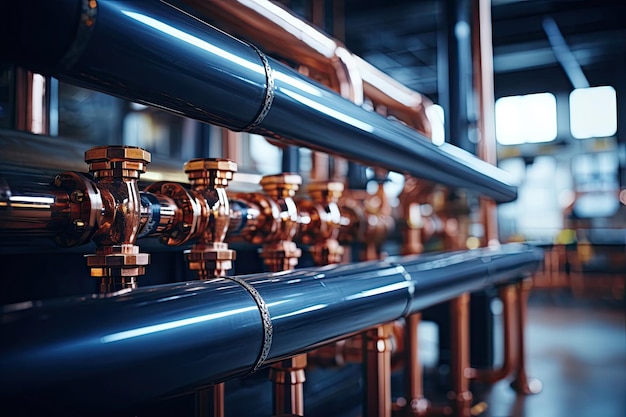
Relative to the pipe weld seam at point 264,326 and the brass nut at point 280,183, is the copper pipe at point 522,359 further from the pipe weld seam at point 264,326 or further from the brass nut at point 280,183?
the pipe weld seam at point 264,326

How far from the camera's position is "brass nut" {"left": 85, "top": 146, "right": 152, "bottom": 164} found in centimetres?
44

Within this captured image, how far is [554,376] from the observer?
1.65 metres

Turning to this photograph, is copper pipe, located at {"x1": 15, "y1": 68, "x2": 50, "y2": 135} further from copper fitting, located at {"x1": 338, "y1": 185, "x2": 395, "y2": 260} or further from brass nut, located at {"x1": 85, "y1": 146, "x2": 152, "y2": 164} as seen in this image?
copper fitting, located at {"x1": 338, "y1": 185, "x2": 395, "y2": 260}

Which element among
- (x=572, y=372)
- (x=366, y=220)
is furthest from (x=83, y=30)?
(x=572, y=372)

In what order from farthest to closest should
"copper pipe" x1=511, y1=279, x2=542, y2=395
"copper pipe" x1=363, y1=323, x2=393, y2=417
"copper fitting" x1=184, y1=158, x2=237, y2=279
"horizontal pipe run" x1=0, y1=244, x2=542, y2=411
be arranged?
"copper pipe" x1=511, y1=279, x2=542, y2=395
"copper pipe" x1=363, y1=323, x2=393, y2=417
"copper fitting" x1=184, y1=158, x2=237, y2=279
"horizontal pipe run" x1=0, y1=244, x2=542, y2=411

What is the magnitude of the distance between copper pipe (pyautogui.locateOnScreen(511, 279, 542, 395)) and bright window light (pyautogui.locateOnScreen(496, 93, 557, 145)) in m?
6.87

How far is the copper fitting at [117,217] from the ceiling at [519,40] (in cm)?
431

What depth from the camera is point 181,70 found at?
0.35 m

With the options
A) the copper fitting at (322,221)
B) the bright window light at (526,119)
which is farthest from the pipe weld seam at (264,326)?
the bright window light at (526,119)

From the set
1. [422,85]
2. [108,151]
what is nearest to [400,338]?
[108,151]

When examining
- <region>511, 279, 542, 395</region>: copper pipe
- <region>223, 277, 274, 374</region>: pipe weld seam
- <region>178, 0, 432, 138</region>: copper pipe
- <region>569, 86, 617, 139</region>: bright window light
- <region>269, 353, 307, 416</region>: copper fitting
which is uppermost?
<region>569, 86, 617, 139</region>: bright window light

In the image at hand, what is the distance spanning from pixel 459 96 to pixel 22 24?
139 centimetres

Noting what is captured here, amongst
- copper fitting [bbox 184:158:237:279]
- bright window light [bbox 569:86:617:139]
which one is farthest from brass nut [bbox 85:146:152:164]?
bright window light [bbox 569:86:617:139]

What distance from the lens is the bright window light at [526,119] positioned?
7.94 m
